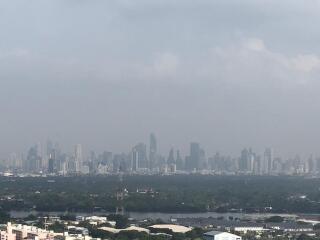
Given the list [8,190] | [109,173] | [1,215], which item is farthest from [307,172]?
[1,215]

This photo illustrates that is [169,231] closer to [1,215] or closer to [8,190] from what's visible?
[1,215]

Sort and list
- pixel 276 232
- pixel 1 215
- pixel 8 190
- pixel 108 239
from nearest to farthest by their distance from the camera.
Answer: pixel 108 239
pixel 276 232
pixel 1 215
pixel 8 190

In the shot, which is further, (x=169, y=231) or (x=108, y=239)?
(x=169, y=231)

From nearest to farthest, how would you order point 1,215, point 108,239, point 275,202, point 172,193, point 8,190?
point 108,239
point 1,215
point 275,202
point 172,193
point 8,190

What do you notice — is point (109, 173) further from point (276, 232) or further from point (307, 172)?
point (276, 232)

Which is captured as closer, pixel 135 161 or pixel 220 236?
pixel 220 236

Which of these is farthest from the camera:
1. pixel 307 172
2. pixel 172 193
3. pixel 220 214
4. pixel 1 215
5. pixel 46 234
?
pixel 307 172

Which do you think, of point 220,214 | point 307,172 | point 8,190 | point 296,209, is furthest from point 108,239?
point 307,172

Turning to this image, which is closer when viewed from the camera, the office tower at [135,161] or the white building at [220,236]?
the white building at [220,236]

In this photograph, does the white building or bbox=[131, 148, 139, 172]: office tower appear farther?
bbox=[131, 148, 139, 172]: office tower
